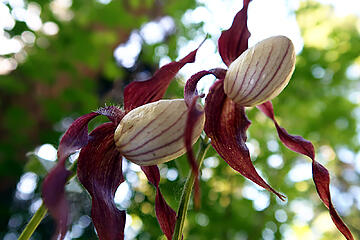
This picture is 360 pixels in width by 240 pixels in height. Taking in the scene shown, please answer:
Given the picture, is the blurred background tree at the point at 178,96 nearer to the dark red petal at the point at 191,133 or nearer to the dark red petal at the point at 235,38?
the dark red petal at the point at 235,38

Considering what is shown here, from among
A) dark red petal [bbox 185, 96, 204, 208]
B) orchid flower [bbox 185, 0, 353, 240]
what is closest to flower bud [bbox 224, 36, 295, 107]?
orchid flower [bbox 185, 0, 353, 240]

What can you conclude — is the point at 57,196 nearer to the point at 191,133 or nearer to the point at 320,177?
the point at 191,133

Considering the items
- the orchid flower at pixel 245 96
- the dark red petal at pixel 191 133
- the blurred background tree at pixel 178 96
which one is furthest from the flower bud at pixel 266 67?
the blurred background tree at pixel 178 96

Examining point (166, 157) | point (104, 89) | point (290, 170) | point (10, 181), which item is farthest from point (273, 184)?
point (104, 89)

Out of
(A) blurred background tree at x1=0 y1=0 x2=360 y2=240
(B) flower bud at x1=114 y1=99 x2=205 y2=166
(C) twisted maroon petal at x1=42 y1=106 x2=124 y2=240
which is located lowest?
(A) blurred background tree at x1=0 y1=0 x2=360 y2=240

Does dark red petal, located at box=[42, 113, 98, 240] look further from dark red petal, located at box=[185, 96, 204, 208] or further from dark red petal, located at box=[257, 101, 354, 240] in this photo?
dark red petal, located at box=[257, 101, 354, 240]

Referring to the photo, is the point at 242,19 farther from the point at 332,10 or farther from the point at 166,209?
the point at 332,10
